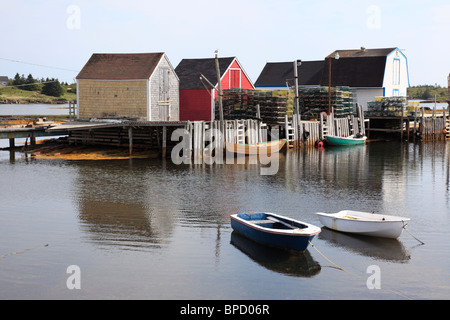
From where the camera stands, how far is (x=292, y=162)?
36.8 m

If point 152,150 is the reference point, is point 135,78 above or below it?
above

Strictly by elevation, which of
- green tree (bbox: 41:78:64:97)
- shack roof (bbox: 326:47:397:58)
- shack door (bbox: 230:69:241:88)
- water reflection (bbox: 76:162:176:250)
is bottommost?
water reflection (bbox: 76:162:176:250)

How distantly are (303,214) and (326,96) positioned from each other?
31028 millimetres

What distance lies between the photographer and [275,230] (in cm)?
1591

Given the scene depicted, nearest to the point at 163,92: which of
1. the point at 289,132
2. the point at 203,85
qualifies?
the point at 203,85

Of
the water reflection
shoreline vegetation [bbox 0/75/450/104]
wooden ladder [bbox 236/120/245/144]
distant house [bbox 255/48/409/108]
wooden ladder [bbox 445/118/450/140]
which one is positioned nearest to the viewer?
the water reflection

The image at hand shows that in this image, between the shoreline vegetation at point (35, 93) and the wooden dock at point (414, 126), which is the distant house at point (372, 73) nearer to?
the wooden dock at point (414, 126)

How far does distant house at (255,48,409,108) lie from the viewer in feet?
188

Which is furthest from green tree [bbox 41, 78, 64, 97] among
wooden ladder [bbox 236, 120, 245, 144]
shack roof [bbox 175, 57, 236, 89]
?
wooden ladder [bbox 236, 120, 245, 144]

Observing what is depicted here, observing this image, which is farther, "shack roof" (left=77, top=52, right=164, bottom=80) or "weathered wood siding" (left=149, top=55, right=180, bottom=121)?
"weathered wood siding" (left=149, top=55, right=180, bottom=121)

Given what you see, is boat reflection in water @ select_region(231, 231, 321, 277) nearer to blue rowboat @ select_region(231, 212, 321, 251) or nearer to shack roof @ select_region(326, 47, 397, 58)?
blue rowboat @ select_region(231, 212, 321, 251)

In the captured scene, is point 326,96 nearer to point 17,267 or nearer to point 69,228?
point 69,228

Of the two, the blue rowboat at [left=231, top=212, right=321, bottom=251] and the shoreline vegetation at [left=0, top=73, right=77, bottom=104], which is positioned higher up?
the shoreline vegetation at [left=0, top=73, right=77, bottom=104]
